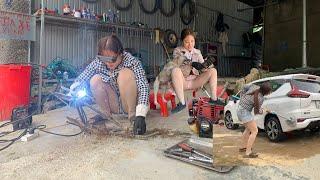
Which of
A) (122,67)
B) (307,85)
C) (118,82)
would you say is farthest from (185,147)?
(307,85)

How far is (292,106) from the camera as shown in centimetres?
897

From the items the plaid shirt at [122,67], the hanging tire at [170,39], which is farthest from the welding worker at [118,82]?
the hanging tire at [170,39]

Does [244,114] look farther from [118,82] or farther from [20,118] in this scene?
[20,118]

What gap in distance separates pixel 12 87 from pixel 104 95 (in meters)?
3.74

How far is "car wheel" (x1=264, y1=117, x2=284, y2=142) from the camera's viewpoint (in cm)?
921

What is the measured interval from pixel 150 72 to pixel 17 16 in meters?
5.78

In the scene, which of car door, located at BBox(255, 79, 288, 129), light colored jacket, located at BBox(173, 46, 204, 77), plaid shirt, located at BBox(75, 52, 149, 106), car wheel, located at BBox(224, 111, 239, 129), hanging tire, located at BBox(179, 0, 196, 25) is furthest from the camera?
hanging tire, located at BBox(179, 0, 196, 25)

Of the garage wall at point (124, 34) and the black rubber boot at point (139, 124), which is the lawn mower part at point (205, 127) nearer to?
the black rubber boot at point (139, 124)

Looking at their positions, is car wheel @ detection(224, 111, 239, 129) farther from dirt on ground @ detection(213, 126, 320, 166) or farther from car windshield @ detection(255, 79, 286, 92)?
car windshield @ detection(255, 79, 286, 92)

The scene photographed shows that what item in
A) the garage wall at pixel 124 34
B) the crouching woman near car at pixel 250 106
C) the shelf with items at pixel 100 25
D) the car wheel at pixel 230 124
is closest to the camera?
the crouching woman near car at pixel 250 106

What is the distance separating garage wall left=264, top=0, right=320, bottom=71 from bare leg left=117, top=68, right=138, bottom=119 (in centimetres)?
1212

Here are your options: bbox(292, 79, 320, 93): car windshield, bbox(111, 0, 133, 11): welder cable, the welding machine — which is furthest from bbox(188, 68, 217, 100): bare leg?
bbox(111, 0, 133, 11): welder cable

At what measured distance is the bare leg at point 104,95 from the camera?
6.20 meters

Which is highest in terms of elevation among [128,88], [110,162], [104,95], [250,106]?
[128,88]
